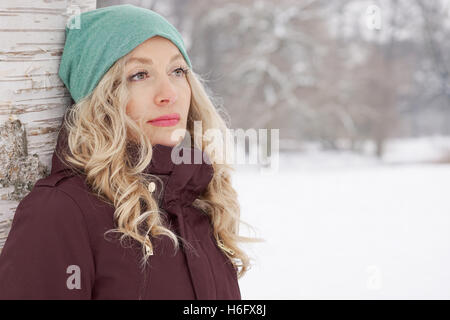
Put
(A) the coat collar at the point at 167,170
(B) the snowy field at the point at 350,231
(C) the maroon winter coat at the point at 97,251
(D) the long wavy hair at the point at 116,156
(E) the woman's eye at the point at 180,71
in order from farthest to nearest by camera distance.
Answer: (B) the snowy field at the point at 350,231
(E) the woman's eye at the point at 180,71
(A) the coat collar at the point at 167,170
(D) the long wavy hair at the point at 116,156
(C) the maroon winter coat at the point at 97,251

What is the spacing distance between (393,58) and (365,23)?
1040 mm

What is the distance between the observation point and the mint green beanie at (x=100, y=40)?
64.0 inches

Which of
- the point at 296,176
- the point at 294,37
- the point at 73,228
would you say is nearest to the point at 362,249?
the point at 296,176

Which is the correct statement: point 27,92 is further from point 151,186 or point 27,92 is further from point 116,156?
point 151,186

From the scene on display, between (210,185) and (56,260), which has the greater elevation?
(210,185)

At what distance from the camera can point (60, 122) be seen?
1.74 meters

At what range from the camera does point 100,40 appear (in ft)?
5.39

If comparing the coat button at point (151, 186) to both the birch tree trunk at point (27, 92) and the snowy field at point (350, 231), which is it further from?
the snowy field at point (350, 231)

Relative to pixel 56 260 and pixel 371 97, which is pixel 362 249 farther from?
pixel 371 97

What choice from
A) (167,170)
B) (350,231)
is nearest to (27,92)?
(167,170)

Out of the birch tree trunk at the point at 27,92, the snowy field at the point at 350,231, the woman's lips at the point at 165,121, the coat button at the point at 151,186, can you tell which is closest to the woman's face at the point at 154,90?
the woman's lips at the point at 165,121

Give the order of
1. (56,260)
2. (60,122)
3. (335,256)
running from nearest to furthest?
(56,260)
(60,122)
(335,256)

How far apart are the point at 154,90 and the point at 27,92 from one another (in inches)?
15.3

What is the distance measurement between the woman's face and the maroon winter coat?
0.07m
